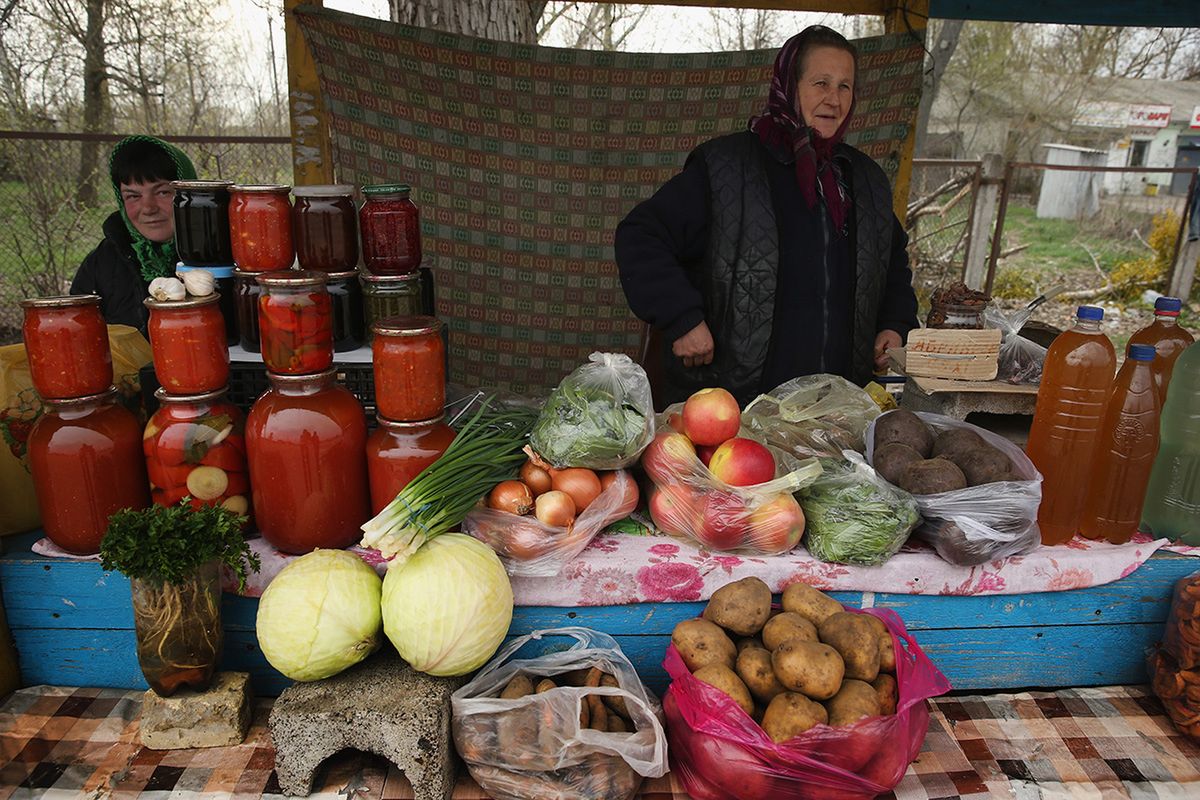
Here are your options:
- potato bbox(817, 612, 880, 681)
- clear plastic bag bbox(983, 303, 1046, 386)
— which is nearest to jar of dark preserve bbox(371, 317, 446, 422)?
potato bbox(817, 612, 880, 681)

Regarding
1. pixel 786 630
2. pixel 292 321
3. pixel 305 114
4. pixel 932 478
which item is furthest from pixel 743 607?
pixel 305 114

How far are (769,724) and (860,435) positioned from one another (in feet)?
3.20

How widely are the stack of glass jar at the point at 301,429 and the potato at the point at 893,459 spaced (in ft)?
4.25

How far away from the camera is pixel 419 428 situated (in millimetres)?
1698

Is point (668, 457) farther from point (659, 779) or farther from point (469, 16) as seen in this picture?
point (469, 16)

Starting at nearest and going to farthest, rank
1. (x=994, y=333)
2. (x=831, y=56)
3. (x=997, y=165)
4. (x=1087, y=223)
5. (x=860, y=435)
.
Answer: (x=860, y=435) < (x=994, y=333) < (x=831, y=56) < (x=997, y=165) < (x=1087, y=223)

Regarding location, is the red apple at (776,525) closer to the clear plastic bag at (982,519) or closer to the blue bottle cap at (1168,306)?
the clear plastic bag at (982,519)

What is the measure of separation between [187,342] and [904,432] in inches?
70.0

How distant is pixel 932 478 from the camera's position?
70.9 inches

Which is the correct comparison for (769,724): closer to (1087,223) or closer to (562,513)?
(562,513)

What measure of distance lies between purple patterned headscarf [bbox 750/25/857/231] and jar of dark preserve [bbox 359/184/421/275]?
5.19ft

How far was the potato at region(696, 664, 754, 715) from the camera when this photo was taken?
1437mm

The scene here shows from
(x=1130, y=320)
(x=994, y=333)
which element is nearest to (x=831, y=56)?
(x=994, y=333)

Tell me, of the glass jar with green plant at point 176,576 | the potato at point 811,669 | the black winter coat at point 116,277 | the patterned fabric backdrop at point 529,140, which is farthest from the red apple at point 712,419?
the patterned fabric backdrop at point 529,140
